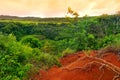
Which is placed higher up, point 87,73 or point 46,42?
point 87,73

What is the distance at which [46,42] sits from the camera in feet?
151

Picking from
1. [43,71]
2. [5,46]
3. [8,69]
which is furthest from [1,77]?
[43,71]

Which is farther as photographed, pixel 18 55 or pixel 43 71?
pixel 43 71

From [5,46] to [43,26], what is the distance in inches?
2182

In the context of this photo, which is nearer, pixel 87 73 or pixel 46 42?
pixel 87 73

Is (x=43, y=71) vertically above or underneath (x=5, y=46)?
underneath

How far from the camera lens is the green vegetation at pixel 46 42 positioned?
21906 mm

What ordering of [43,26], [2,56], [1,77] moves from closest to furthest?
[1,77] → [2,56] → [43,26]

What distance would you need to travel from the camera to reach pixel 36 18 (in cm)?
10706

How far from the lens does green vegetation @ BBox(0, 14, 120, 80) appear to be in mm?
21906

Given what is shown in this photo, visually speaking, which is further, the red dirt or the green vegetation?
the green vegetation

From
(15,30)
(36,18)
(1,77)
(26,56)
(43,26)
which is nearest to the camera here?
(1,77)

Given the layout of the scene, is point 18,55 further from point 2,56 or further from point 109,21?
point 109,21

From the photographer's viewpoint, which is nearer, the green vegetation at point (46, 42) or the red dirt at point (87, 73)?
the red dirt at point (87, 73)
